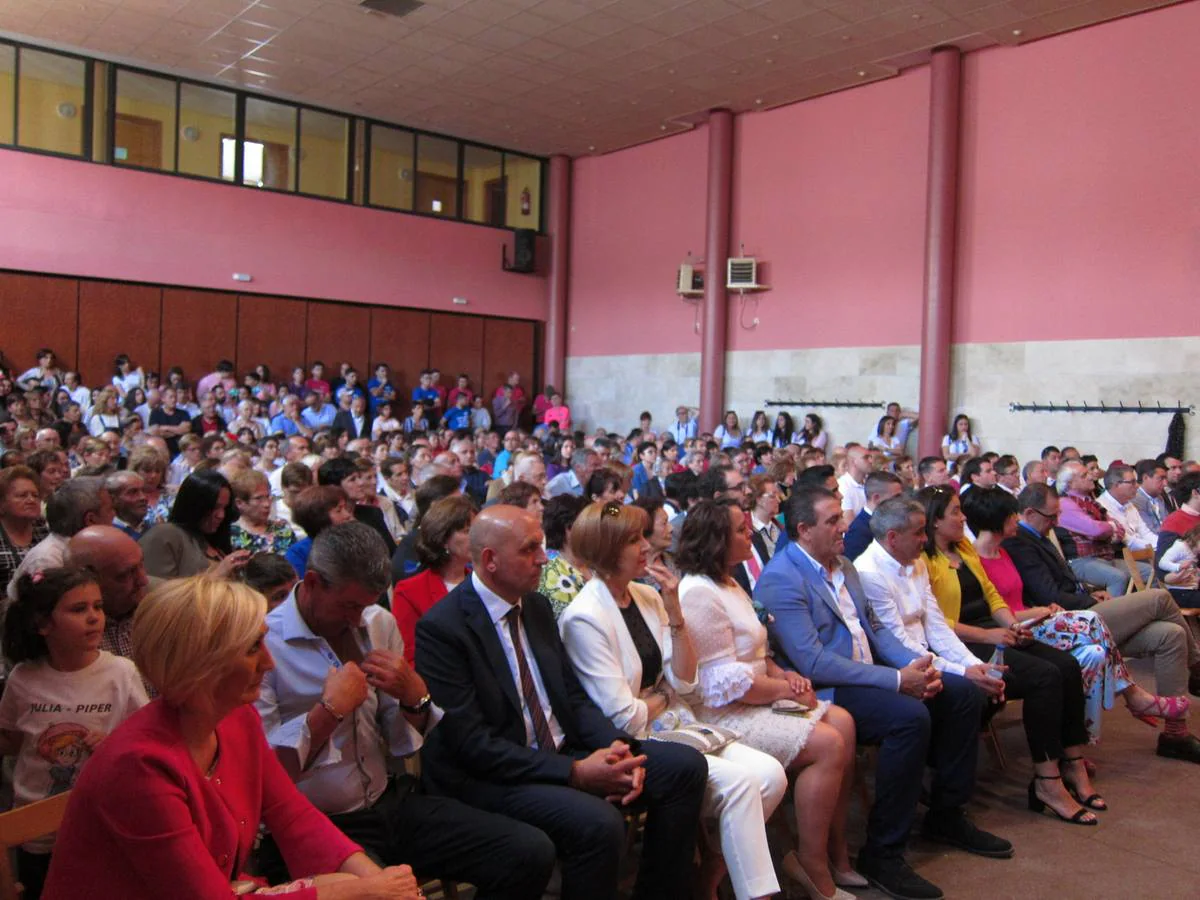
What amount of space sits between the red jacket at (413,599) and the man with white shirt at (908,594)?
5.22 feet

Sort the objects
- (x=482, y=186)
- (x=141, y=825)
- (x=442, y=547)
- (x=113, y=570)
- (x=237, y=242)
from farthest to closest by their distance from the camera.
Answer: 1. (x=482, y=186)
2. (x=237, y=242)
3. (x=442, y=547)
4. (x=113, y=570)
5. (x=141, y=825)

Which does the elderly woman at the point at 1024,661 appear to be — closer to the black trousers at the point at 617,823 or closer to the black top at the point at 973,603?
the black top at the point at 973,603

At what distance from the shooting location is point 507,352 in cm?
1609

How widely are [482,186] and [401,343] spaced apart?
300cm

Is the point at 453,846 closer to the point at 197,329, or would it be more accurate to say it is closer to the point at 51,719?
the point at 51,719

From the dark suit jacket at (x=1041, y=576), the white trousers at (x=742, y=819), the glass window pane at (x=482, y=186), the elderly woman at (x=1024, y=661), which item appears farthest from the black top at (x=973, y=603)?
the glass window pane at (x=482, y=186)

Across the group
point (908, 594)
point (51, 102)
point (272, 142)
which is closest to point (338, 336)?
point (272, 142)

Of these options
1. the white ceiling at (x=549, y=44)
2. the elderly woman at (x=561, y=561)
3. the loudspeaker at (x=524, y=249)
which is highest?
the white ceiling at (x=549, y=44)

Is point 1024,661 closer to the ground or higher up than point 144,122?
closer to the ground

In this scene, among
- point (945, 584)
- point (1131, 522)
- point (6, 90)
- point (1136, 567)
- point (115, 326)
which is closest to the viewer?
point (945, 584)

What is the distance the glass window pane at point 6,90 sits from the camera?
11.6m

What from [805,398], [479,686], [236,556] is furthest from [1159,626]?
[805,398]

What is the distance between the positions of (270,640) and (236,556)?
3.55 ft

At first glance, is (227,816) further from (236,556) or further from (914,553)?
(914,553)
